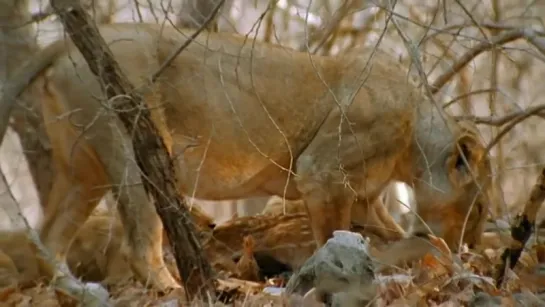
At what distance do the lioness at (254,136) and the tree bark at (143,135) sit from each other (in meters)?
0.70

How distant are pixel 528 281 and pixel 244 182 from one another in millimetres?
1794

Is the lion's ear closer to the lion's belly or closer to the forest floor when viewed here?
the forest floor

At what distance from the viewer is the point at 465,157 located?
14.7ft

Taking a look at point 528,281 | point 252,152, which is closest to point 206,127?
point 252,152

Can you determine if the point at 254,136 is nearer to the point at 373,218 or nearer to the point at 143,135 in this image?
the point at 373,218

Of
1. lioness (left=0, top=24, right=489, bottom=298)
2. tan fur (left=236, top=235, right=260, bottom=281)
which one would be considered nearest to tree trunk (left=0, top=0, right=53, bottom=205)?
lioness (left=0, top=24, right=489, bottom=298)

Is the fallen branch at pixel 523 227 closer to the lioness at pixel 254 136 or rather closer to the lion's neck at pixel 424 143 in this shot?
the lioness at pixel 254 136

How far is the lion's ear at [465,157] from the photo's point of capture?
4488mm

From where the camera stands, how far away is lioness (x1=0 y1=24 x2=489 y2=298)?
12.8 ft

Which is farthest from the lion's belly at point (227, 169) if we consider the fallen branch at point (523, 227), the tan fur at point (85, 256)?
the fallen branch at point (523, 227)

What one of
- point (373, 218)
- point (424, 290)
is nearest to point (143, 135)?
point (424, 290)

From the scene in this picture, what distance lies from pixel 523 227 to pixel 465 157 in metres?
1.29

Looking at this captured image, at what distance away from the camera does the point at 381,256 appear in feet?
13.3

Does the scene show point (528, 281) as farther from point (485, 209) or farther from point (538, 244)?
point (485, 209)
